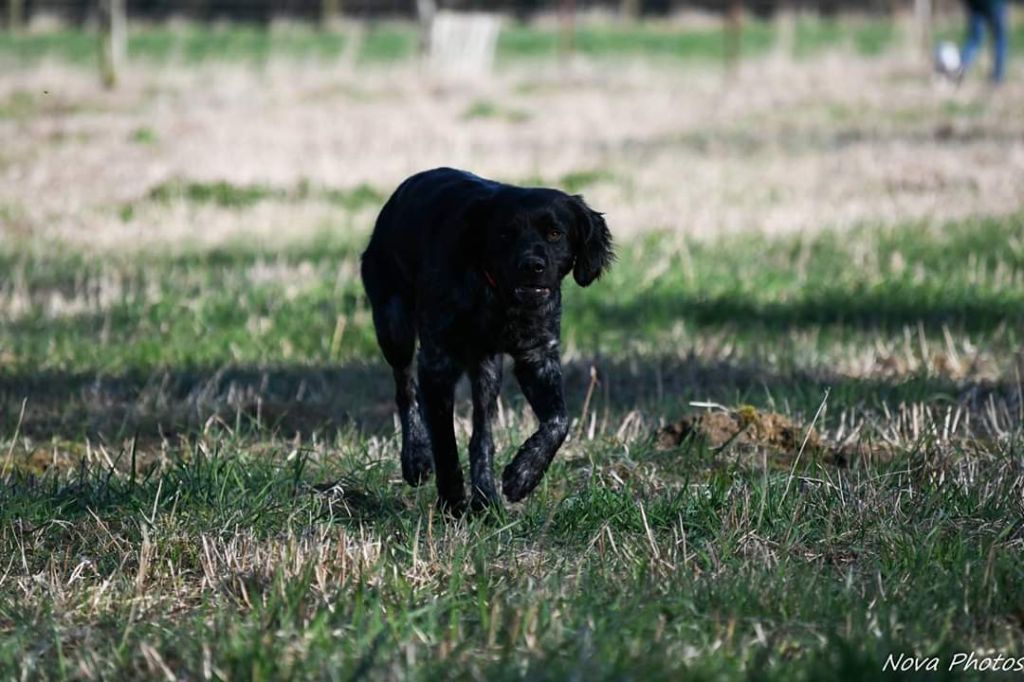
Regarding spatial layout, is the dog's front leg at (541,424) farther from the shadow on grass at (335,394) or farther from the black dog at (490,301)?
the shadow on grass at (335,394)

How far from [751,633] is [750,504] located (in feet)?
3.59

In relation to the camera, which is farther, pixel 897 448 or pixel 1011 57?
pixel 1011 57

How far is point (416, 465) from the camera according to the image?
588 centimetres

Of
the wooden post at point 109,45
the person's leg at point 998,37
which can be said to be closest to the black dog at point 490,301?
the person's leg at point 998,37

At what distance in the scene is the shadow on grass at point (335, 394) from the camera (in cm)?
734

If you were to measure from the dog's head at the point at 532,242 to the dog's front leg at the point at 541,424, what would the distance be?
0.95 ft

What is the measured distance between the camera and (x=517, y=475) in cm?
527

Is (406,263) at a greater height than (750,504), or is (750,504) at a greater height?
(406,263)

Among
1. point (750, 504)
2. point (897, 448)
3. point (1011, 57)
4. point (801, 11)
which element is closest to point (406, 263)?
point (750, 504)

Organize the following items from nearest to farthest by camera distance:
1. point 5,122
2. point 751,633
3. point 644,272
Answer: point 751,633 → point 644,272 → point 5,122

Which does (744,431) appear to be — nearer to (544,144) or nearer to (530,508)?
(530,508)

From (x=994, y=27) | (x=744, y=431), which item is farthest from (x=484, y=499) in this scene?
(x=994, y=27)

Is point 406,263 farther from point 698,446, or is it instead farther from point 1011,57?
point 1011,57

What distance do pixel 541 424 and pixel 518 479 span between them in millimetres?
241
